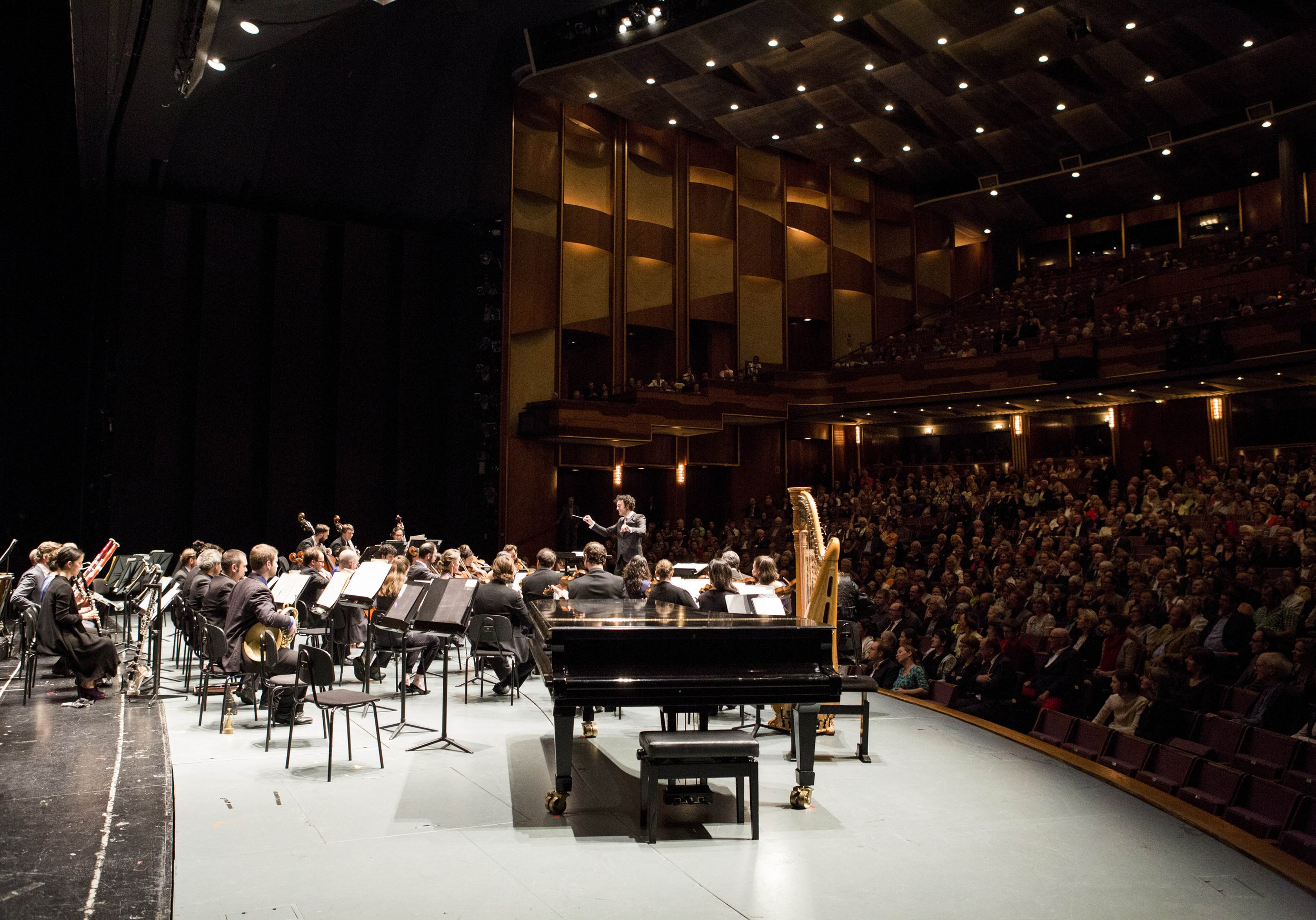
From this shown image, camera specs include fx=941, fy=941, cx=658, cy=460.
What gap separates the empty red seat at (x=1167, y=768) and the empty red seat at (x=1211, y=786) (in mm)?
44

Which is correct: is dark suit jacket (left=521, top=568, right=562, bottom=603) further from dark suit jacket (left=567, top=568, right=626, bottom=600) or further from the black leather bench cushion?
the black leather bench cushion

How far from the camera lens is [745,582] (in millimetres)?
7211

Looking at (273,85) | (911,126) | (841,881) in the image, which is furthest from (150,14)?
(911,126)

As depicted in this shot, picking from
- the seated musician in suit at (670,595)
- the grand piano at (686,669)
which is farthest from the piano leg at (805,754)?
the seated musician in suit at (670,595)

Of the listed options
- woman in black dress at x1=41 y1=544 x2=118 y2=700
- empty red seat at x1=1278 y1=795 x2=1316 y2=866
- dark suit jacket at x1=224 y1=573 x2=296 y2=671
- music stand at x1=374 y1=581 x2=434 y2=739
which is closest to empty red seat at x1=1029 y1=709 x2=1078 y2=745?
empty red seat at x1=1278 y1=795 x2=1316 y2=866

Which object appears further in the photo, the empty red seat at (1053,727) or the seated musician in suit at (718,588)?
the empty red seat at (1053,727)

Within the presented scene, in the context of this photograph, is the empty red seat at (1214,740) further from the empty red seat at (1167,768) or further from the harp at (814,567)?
the harp at (814,567)

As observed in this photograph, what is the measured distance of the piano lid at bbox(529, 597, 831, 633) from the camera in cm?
431

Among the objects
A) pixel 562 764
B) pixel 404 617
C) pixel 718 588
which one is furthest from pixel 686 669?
pixel 404 617

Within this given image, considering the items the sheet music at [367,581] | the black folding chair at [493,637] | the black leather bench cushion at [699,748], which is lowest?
the black leather bench cushion at [699,748]

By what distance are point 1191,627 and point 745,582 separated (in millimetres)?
3421

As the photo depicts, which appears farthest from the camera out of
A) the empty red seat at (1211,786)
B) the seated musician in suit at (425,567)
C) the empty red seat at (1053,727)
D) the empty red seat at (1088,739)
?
the seated musician in suit at (425,567)

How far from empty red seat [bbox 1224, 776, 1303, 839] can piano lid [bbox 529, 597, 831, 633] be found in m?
2.22

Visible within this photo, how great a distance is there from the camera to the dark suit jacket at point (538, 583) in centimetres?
737
